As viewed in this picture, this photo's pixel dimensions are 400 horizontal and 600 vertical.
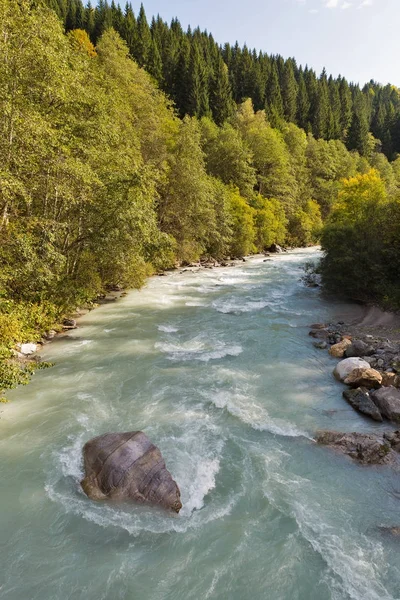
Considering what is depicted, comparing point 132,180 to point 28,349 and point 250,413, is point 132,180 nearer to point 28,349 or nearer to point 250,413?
point 28,349

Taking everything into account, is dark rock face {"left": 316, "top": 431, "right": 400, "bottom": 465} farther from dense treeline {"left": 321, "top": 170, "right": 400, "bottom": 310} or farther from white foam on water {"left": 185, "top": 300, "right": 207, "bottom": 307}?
white foam on water {"left": 185, "top": 300, "right": 207, "bottom": 307}

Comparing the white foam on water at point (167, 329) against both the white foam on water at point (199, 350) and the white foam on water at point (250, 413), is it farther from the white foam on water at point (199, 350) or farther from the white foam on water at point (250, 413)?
the white foam on water at point (250, 413)

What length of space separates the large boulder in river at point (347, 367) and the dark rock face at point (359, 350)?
119 centimetres

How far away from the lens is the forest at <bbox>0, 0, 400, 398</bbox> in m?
12.0

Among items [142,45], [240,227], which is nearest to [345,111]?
[142,45]

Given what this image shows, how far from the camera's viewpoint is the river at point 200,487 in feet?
16.9

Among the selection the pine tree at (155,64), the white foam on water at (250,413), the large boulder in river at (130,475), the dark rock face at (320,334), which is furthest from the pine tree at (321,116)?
the large boulder in river at (130,475)

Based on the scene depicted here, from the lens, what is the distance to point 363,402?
9.47 meters

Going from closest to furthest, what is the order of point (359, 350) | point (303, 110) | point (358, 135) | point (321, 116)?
point (359, 350) → point (303, 110) → point (321, 116) → point (358, 135)

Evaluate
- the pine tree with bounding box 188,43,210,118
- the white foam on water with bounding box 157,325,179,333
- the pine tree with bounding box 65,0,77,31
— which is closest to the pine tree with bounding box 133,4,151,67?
the pine tree with bounding box 188,43,210,118

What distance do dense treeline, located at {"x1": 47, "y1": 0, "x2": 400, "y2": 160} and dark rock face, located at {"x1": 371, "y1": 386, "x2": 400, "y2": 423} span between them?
5918 centimetres

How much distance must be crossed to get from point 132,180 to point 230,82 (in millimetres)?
77278

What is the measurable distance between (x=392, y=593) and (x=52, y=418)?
24.3 feet

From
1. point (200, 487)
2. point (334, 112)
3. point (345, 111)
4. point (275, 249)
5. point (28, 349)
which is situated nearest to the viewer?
point (200, 487)
